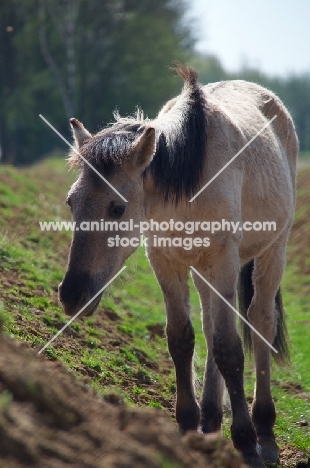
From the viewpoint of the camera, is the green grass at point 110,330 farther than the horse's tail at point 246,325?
No

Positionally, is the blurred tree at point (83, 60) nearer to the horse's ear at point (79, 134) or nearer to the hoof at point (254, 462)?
the horse's ear at point (79, 134)

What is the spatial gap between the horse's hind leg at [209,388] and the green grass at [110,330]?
0.34 m

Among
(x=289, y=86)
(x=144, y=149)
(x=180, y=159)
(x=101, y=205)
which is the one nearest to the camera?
(x=101, y=205)

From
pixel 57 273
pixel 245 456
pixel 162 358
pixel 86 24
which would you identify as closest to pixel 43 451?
pixel 245 456

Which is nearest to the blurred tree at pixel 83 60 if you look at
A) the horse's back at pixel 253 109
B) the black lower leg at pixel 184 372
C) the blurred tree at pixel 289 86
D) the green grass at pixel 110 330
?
the blurred tree at pixel 289 86

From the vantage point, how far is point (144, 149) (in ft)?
17.1

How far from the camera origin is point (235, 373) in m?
5.52

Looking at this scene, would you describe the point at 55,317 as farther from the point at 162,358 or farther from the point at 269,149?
the point at 269,149

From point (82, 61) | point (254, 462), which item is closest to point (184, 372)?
point (254, 462)

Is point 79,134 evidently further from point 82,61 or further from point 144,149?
point 82,61

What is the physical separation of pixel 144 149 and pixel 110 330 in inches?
136

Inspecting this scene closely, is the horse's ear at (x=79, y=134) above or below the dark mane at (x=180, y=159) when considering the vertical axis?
above

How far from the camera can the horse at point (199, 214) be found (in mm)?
5105

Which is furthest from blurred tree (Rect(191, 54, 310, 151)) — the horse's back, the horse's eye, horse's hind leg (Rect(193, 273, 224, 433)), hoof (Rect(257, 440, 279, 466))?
the horse's eye
